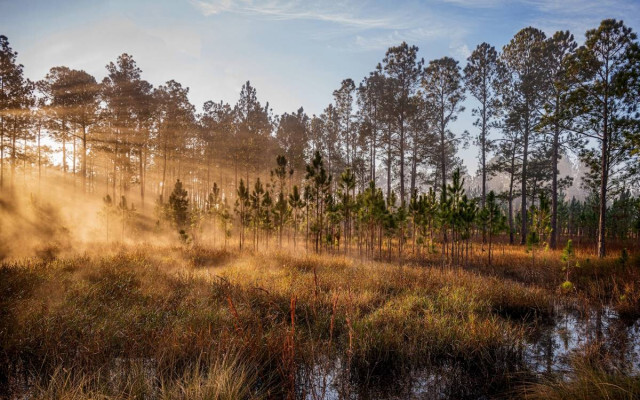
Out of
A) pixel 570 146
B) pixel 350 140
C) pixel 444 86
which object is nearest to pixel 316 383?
pixel 570 146

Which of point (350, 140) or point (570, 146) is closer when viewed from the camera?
point (570, 146)

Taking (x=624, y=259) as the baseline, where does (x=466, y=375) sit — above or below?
below

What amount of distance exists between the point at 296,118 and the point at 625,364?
38593 mm

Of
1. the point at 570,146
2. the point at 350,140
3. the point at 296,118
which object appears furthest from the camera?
the point at 296,118

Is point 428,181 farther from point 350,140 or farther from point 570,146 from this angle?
point 570,146

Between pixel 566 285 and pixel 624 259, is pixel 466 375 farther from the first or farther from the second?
pixel 624 259

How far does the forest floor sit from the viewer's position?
12.3 ft

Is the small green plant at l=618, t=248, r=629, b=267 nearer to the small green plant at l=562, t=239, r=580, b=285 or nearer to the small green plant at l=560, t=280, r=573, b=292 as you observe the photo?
the small green plant at l=562, t=239, r=580, b=285

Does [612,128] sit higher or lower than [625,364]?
higher

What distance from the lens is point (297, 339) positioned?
502cm

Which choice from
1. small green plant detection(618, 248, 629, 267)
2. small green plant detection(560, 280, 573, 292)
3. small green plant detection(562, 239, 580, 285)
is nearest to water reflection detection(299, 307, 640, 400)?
small green plant detection(560, 280, 573, 292)

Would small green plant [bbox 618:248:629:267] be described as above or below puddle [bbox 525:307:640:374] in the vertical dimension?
above

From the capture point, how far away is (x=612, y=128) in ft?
50.0

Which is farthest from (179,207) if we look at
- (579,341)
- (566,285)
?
(566,285)
